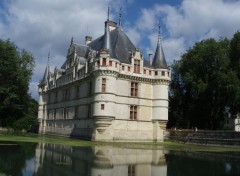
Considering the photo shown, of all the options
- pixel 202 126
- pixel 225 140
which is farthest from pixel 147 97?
pixel 202 126

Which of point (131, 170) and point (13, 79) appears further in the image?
point (13, 79)

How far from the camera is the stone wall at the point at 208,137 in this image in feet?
102

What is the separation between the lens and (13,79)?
143ft

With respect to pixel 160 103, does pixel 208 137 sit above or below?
below

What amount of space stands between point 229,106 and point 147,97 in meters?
13.5

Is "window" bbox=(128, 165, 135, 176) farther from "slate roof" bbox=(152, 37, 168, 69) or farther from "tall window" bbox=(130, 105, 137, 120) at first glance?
"slate roof" bbox=(152, 37, 168, 69)

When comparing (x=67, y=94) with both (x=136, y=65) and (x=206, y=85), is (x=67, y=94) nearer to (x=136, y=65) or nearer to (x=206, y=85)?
(x=136, y=65)

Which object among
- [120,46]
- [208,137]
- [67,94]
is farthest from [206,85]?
[67,94]

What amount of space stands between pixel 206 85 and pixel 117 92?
14.0 metres

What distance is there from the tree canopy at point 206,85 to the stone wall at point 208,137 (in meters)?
7.99

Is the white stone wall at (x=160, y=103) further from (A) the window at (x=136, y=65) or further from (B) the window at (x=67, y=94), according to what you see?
(B) the window at (x=67, y=94)

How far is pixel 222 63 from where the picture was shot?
44.4 metres

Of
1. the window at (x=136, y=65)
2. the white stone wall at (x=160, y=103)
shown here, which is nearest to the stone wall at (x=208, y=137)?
the white stone wall at (x=160, y=103)

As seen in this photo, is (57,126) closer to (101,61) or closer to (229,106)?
(101,61)
